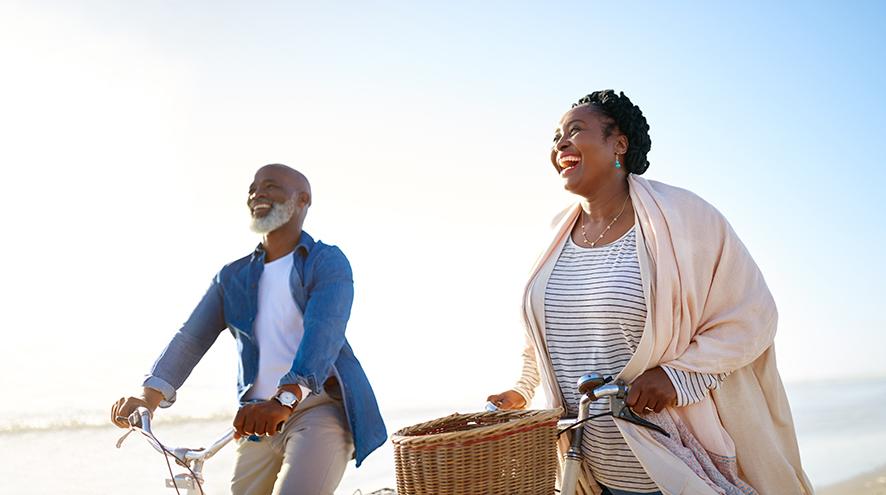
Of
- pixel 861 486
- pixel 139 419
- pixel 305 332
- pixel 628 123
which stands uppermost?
pixel 628 123

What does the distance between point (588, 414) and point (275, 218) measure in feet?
4.82

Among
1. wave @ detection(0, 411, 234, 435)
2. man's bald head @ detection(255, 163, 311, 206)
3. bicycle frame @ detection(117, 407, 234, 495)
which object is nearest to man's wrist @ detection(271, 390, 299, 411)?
bicycle frame @ detection(117, 407, 234, 495)

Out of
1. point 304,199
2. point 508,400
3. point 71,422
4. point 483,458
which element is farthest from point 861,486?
point 71,422

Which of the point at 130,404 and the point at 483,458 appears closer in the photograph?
the point at 483,458

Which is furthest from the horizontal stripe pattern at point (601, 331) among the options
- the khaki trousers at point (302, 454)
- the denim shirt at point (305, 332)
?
→ the khaki trousers at point (302, 454)

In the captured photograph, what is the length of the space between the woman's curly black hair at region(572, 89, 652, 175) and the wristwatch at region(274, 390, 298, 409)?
5.38ft

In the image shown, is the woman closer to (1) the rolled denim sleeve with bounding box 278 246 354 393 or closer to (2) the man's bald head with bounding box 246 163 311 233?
(1) the rolled denim sleeve with bounding box 278 246 354 393

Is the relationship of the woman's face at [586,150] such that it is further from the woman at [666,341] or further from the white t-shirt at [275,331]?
the white t-shirt at [275,331]

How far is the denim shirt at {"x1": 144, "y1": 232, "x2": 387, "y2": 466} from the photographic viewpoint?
138 inches

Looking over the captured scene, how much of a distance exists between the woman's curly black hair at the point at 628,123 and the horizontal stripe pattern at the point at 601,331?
37 cm

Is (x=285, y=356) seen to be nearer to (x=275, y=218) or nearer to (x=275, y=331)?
(x=275, y=331)

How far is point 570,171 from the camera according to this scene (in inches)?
154

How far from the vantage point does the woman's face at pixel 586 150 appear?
389 centimetres

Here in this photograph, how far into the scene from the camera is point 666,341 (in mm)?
3520
